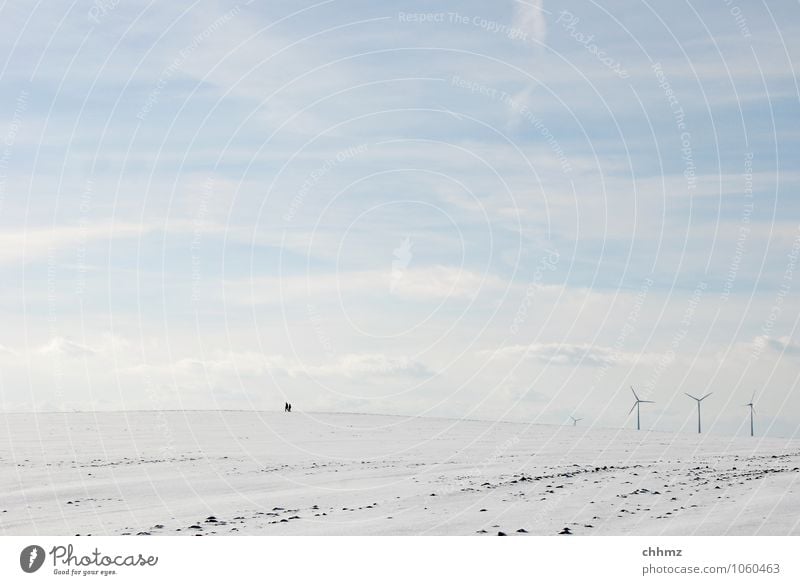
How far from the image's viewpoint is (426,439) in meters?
57.0

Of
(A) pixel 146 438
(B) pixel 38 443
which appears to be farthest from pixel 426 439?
(B) pixel 38 443

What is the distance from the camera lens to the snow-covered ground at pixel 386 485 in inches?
1036

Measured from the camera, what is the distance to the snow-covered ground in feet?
86.3

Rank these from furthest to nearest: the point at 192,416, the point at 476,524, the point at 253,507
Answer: the point at 192,416 < the point at 253,507 < the point at 476,524

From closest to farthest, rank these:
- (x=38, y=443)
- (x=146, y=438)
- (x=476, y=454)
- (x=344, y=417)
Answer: (x=476, y=454) → (x=38, y=443) → (x=146, y=438) → (x=344, y=417)

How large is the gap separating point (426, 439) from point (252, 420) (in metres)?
24.1

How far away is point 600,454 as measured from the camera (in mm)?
47062

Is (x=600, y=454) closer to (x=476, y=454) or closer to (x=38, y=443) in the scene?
(x=476, y=454)

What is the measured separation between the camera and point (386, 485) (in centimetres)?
3328

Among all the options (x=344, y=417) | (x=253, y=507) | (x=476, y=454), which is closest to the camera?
(x=253, y=507)
